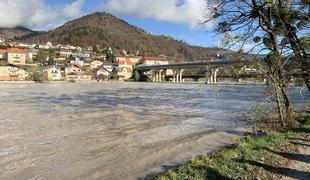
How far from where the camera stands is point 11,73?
4715 inches

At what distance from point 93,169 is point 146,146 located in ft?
12.5

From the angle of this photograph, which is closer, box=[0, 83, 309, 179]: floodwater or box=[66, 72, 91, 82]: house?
box=[0, 83, 309, 179]: floodwater

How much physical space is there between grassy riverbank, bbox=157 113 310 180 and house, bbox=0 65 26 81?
374 ft

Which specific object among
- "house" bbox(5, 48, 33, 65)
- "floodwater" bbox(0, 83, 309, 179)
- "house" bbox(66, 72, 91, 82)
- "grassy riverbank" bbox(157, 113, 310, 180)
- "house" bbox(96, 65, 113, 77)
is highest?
"house" bbox(5, 48, 33, 65)

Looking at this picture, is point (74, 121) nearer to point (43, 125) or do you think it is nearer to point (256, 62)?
point (43, 125)

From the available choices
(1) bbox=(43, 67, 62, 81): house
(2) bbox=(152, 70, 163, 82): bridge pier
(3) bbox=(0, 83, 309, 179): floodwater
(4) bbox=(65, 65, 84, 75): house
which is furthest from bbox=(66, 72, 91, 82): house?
(3) bbox=(0, 83, 309, 179): floodwater

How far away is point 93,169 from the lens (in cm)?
1132

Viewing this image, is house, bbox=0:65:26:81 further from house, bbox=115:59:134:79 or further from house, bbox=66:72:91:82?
house, bbox=115:59:134:79

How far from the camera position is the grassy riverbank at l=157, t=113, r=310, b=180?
9.01 metres

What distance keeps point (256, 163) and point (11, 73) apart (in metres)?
121

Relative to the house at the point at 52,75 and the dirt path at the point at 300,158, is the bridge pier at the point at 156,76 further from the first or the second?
the dirt path at the point at 300,158

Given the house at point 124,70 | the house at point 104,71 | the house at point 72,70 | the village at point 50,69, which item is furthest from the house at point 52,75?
the house at point 124,70

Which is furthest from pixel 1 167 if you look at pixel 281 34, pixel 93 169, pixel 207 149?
pixel 281 34

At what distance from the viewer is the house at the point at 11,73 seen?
4592 inches
